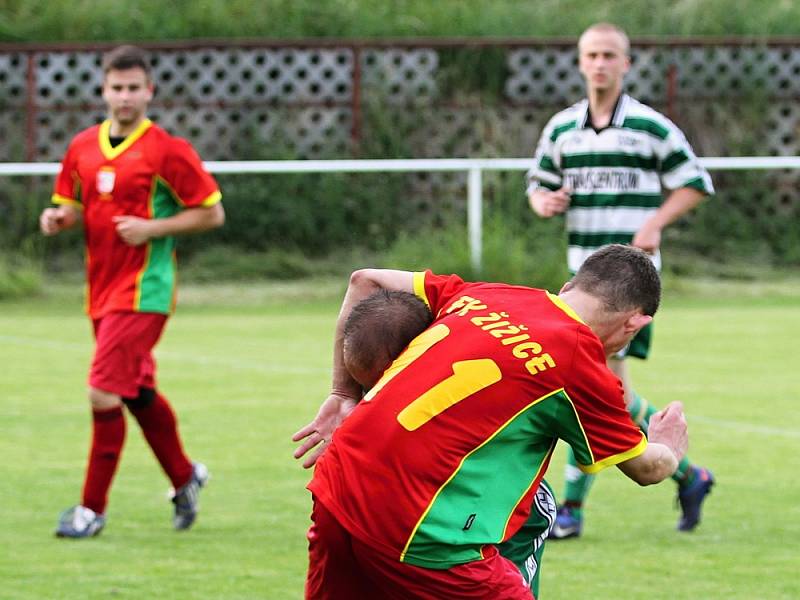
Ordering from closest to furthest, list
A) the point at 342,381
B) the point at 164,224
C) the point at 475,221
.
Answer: the point at 342,381 → the point at 164,224 → the point at 475,221

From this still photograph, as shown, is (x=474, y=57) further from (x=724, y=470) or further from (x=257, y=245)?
(x=724, y=470)

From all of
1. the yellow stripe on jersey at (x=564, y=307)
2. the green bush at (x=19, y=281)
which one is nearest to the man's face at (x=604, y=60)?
the yellow stripe on jersey at (x=564, y=307)

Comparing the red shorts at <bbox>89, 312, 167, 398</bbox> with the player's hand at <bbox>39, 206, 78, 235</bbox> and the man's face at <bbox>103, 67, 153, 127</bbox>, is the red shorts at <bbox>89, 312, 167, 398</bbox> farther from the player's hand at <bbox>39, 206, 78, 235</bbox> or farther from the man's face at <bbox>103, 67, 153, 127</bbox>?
the man's face at <bbox>103, 67, 153, 127</bbox>

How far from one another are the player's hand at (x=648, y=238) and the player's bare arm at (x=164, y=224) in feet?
5.68

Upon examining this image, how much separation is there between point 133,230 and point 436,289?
A: 269 centimetres

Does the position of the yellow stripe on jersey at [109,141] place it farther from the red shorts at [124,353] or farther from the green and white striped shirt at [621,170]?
the green and white striped shirt at [621,170]

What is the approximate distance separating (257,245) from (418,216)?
187 centimetres

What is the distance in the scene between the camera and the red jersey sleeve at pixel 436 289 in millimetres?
4172

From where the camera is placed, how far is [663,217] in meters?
6.70

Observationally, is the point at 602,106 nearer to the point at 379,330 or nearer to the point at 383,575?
Result: the point at 379,330

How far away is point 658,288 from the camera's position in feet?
13.5

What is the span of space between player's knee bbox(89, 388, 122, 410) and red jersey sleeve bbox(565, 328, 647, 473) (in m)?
3.06

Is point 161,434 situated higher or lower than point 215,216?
lower

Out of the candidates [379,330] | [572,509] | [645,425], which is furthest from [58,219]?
[379,330]
